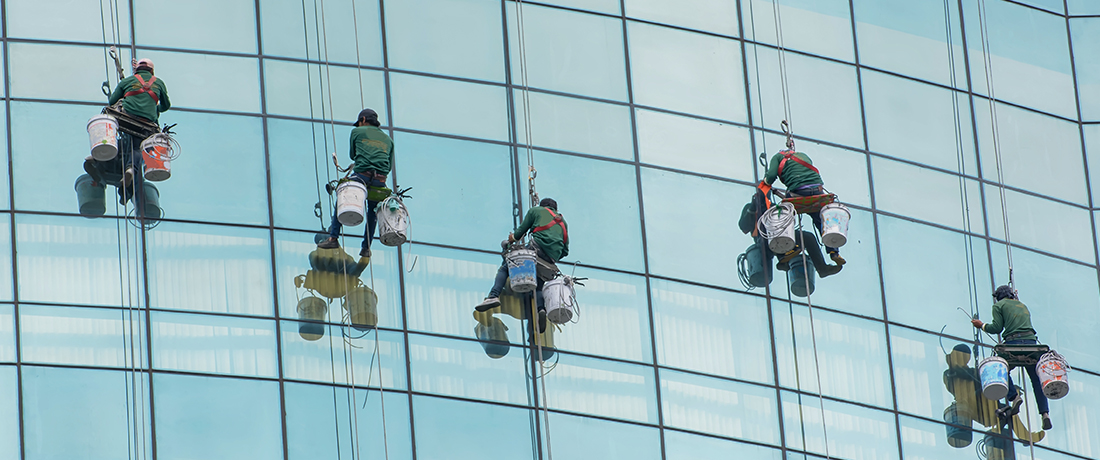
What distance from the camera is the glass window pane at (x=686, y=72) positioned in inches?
1117

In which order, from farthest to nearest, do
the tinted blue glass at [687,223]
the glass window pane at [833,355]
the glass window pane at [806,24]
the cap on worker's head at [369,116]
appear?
the glass window pane at [806,24]
the tinted blue glass at [687,223]
the glass window pane at [833,355]
the cap on worker's head at [369,116]

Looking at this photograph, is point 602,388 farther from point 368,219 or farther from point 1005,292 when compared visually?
point 1005,292

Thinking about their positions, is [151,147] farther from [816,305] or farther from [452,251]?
[816,305]

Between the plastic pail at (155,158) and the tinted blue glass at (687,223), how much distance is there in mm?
6757

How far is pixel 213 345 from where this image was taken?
2466 cm

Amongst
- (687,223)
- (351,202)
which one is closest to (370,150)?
(351,202)

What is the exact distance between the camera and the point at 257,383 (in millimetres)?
24547

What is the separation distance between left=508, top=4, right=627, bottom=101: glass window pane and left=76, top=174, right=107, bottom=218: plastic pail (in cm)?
613

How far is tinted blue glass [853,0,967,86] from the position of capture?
30.0 metres

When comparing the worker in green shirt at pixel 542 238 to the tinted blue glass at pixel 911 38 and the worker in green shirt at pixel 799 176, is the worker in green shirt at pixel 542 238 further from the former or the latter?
the tinted blue glass at pixel 911 38

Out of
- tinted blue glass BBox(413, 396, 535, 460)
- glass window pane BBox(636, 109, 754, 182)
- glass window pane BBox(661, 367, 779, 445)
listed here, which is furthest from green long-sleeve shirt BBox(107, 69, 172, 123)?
glass window pane BBox(661, 367, 779, 445)

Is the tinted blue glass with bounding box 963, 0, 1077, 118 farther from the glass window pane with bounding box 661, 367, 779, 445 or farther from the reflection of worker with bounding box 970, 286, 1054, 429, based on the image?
the glass window pane with bounding box 661, 367, 779, 445

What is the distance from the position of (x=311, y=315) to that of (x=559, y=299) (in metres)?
3.24

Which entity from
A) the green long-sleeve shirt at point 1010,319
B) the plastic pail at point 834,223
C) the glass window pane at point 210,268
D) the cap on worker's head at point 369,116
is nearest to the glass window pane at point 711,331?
the plastic pail at point 834,223
